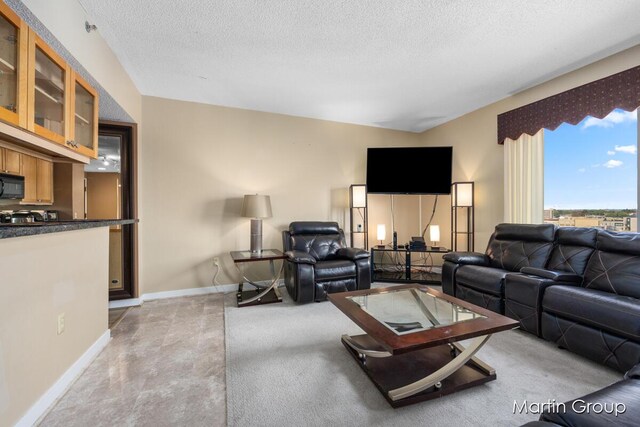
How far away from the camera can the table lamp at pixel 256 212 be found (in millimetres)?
3480

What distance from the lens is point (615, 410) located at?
86 centimetres

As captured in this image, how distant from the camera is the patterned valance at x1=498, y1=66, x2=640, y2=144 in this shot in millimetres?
2459

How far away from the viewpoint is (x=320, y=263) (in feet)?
11.0

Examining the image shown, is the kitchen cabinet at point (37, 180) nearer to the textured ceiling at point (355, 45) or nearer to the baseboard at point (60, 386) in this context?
the textured ceiling at point (355, 45)

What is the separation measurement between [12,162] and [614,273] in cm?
516

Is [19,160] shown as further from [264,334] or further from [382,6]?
[382,6]

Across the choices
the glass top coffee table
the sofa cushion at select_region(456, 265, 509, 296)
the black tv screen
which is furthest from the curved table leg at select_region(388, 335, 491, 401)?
the black tv screen

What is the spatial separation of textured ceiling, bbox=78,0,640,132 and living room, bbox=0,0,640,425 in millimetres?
24

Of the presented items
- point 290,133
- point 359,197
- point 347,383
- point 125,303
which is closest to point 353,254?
point 359,197

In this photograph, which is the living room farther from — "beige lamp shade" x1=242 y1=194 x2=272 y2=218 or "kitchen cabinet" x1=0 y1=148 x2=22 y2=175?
"kitchen cabinet" x1=0 y1=148 x2=22 y2=175

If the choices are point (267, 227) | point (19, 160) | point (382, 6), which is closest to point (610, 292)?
point (382, 6)

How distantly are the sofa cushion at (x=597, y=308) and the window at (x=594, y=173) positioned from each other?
49.5 inches

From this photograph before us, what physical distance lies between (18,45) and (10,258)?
1.12 metres

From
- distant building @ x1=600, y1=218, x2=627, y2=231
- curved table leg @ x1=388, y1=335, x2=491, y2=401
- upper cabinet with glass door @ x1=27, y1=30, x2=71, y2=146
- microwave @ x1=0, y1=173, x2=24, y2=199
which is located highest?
upper cabinet with glass door @ x1=27, y1=30, x2=71, y2=146
